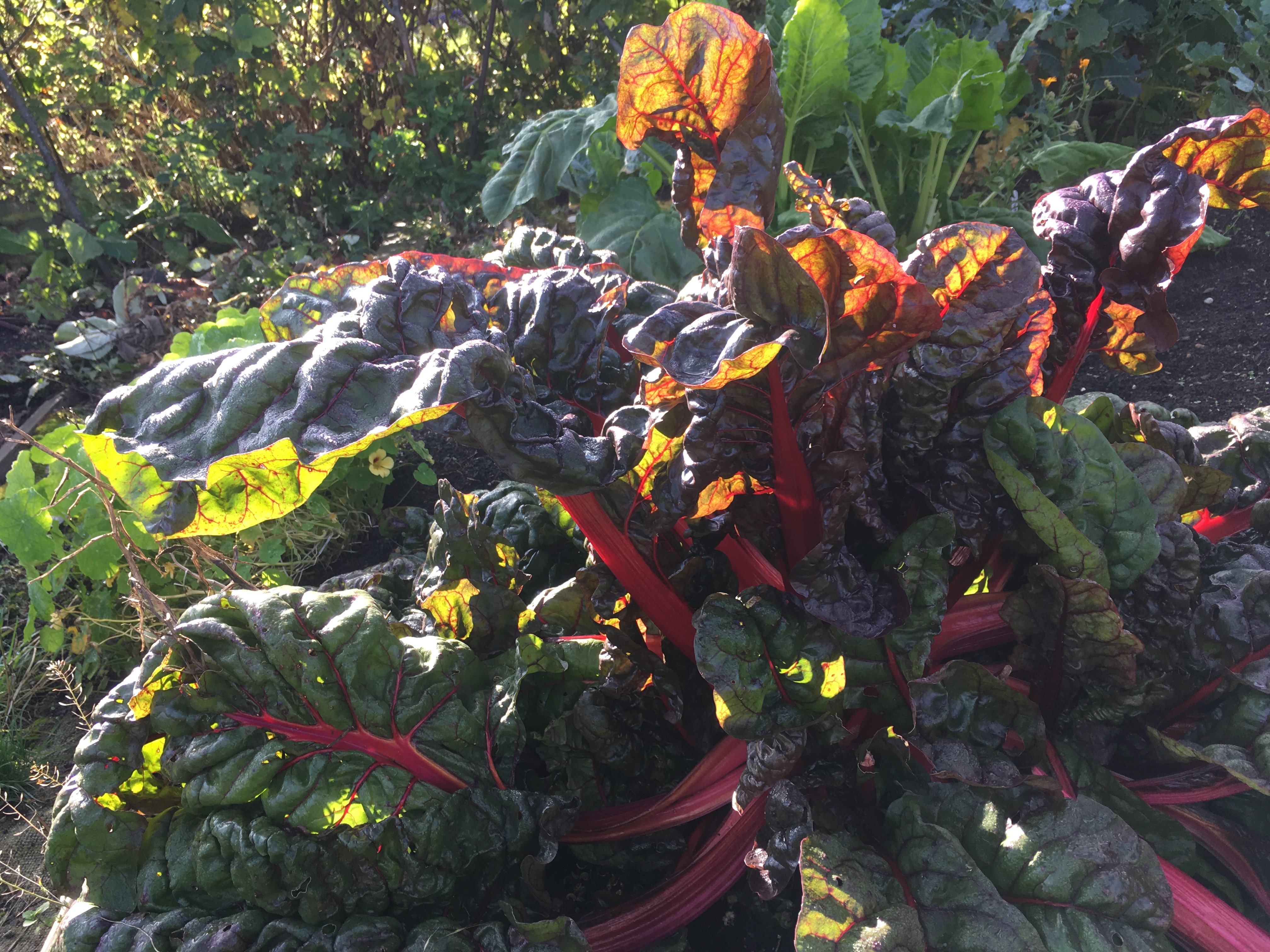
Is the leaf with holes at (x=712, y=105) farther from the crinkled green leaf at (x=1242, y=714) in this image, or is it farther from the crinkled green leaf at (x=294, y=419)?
the crinkled green leaf at (x=1242, y=714)

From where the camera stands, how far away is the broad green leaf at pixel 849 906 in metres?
0.92

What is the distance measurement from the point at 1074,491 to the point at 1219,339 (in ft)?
5.87

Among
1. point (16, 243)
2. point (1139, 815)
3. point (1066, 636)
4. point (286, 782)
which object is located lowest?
point (1139, 815)

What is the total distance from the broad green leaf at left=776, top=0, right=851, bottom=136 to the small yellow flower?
1699mm

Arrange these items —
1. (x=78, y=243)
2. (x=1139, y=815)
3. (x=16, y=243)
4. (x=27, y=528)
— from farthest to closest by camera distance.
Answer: (x=16, y=243) → (x=78, y=243) → (x=27, y=528) → (x=1139, y=815)

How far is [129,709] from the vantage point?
117 cm

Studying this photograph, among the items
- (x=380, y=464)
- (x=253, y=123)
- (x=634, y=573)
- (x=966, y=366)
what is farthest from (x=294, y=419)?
(x=253, y=123)

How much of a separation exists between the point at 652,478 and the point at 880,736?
0.51 m

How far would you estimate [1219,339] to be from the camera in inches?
96.0

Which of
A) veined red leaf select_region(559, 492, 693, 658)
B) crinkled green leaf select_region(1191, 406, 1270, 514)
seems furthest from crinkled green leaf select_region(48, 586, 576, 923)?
crinkled green leaf select_region(1191, 406, 1270, 514)

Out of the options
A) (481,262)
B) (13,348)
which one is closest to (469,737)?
(481,262)

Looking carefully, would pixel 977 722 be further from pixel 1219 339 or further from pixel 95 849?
pixel 1219 339

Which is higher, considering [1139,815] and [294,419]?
[294,419]

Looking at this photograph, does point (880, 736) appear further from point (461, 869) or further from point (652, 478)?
point (461, 869)
